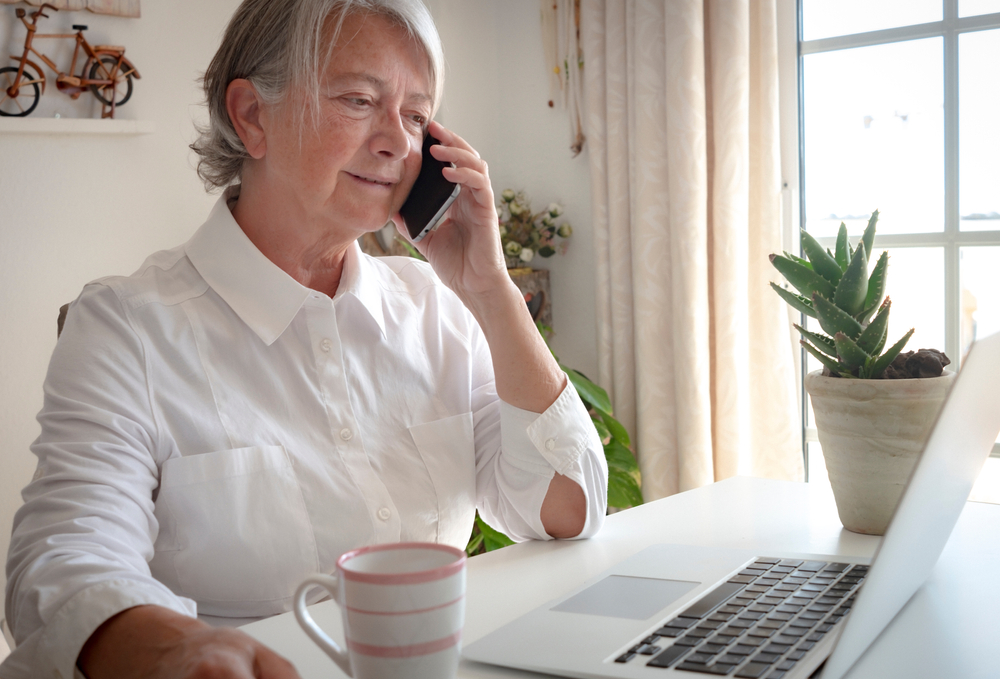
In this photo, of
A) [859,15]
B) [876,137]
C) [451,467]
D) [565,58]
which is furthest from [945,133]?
[451,467]

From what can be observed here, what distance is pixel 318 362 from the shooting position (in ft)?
3.50

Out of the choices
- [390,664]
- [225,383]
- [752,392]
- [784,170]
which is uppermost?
[784,170]

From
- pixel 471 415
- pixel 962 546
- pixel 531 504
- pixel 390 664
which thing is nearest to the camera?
pixel 390 664

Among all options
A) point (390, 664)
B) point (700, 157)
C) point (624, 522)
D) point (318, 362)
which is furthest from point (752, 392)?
point (390, 664)

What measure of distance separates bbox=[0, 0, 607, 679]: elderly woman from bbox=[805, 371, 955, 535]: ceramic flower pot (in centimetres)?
29

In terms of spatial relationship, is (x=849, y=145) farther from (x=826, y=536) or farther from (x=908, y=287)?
(x=826, y=536)

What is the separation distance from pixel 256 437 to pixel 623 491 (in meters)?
1.55

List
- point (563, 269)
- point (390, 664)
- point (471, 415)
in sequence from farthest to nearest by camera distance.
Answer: point (563, 269)
point (471, 415)
point (390, 664)

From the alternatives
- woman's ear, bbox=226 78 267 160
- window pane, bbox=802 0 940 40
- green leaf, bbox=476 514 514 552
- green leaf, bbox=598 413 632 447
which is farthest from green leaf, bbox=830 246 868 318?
window pane, bbox=802 0 940 40

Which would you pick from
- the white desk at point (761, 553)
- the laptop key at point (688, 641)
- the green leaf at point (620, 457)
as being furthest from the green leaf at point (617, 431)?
the laptop key at point (688, 641)

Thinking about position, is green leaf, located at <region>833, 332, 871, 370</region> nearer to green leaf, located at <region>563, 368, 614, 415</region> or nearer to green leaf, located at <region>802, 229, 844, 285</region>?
green leaf, located at <region>802, 229, 844, 285</region>

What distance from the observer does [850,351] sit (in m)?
0.99

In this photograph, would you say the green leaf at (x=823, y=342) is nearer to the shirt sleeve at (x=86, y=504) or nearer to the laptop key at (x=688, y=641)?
the laptop key at (x=688, y=641)

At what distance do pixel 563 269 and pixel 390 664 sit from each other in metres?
2.60
